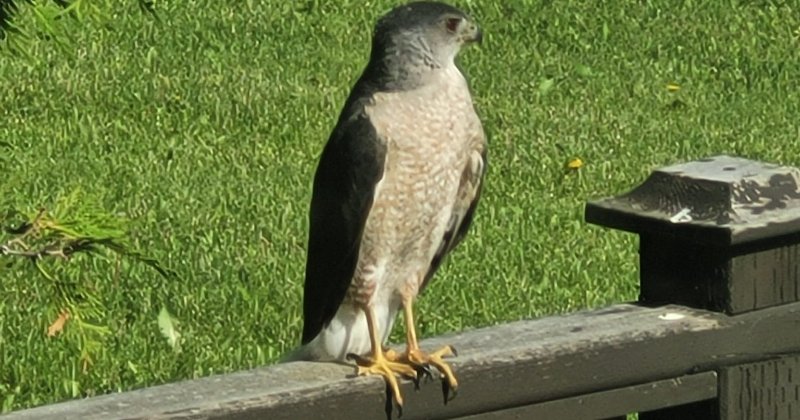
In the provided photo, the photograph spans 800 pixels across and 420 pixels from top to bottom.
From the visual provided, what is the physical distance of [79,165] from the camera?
7.30m

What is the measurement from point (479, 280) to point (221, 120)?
2.21 m

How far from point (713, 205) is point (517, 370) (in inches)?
14.3

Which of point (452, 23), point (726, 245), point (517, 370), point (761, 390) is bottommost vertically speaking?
point (761, 390)

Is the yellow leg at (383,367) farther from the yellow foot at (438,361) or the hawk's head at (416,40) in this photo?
the hawk's head at (416,40)

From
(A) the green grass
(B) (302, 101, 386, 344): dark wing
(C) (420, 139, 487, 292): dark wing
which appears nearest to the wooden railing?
(B) (302, 101, 386, 344): dark wing

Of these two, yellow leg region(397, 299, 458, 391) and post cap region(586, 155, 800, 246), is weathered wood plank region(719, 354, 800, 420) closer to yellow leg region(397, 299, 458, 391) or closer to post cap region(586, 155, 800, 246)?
post cap region(586, 155, 800, 246)

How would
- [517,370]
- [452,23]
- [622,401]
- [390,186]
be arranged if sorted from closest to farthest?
[517,370] → [622,401] → [390,186] → [452,23]

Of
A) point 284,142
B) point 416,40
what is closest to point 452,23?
point 416,40

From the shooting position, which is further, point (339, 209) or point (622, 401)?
point (339, 209)

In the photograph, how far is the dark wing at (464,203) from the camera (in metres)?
3.42

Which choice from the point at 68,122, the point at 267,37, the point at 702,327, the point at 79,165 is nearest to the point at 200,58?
the point at 267,37

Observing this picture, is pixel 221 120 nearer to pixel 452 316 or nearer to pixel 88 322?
pixel 452 316

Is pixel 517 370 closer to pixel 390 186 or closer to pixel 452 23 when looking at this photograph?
pixel 390 186

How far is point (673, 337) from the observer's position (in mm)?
2457
